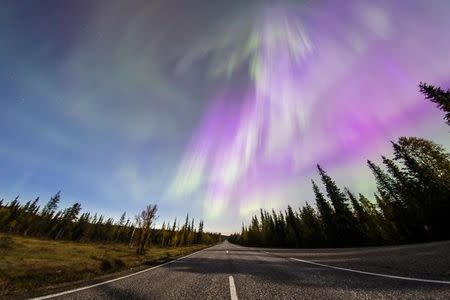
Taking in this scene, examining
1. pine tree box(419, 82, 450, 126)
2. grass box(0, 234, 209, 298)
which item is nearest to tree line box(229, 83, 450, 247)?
pine tree box(419, 82, 450, 126)

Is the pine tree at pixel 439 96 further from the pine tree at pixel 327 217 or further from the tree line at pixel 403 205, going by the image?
the pine tree at pixel 327 217

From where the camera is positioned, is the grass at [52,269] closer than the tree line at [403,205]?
Yes

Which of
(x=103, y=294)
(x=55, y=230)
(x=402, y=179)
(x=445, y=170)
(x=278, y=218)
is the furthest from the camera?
(x=55, y=230)

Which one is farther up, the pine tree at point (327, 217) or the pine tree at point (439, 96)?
the pine tree at point (439, 96)

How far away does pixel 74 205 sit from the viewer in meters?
98.6

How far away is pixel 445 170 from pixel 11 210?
15018cm

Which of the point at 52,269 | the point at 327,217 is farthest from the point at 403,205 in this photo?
the point at 52,269

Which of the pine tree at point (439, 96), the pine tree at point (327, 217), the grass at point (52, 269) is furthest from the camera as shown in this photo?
the pine tree at point (327, 217)

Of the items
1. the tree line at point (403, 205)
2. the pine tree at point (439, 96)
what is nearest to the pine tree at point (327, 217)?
the tree line at point (403, 205)

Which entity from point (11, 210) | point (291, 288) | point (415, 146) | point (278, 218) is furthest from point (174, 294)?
point (11, 210)

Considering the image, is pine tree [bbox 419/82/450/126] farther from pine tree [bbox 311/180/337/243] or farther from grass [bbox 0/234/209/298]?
grass [bbox 0/234/209/298]

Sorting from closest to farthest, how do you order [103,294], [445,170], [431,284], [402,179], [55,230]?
[431,284] → [103,294] → [445,170] → [402,179] → [55,230]

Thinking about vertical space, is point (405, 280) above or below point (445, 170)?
below

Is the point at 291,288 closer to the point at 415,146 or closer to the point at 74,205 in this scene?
the point at 415,146
